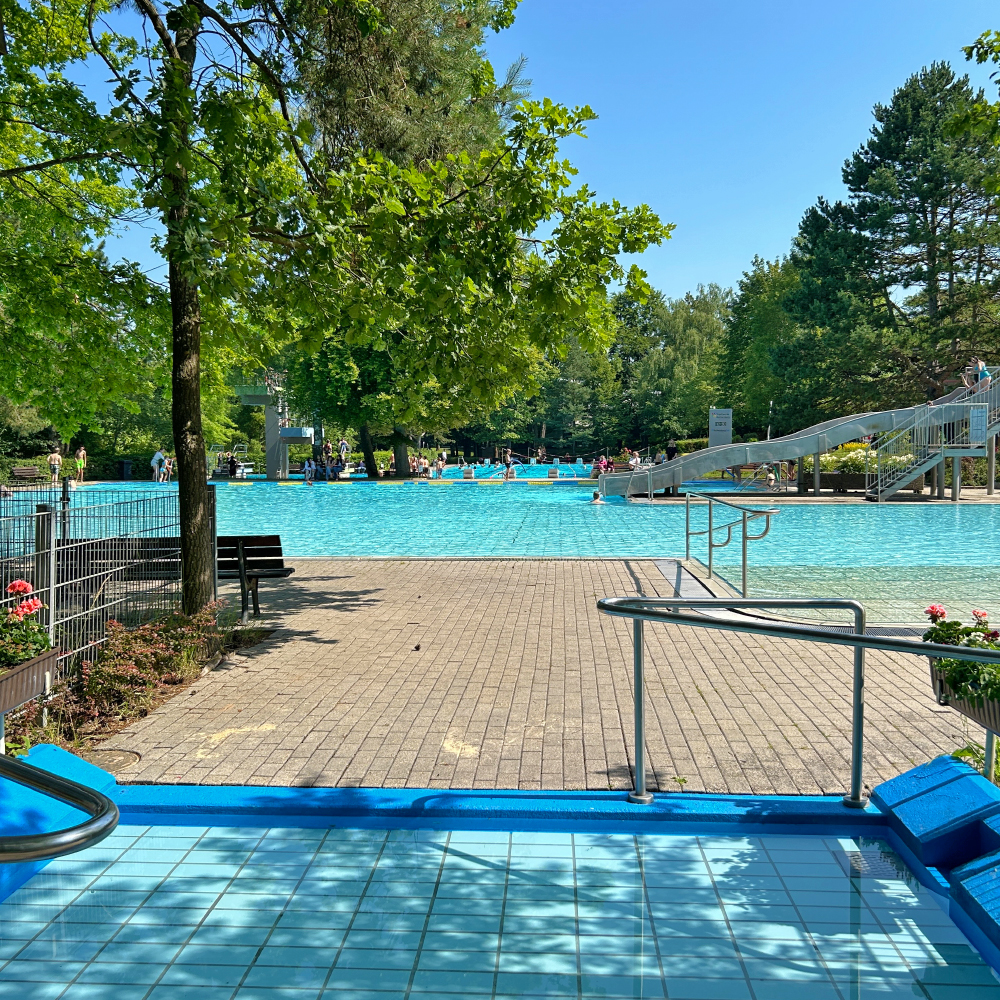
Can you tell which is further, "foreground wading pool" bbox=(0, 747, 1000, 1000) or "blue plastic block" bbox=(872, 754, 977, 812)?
"blue plastic block" bbox=(872, 754, 977, 812)

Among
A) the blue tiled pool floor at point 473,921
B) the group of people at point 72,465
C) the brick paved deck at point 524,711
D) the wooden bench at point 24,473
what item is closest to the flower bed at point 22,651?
the brick paved deck at point 524,711

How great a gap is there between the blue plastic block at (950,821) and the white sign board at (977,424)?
27559mm

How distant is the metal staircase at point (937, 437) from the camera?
2861 cm

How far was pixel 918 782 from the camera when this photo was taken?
4.55 m

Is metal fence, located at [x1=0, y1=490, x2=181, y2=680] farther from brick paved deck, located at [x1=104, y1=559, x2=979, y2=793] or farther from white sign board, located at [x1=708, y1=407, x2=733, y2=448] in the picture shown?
white sign board, located at [x1=708, y1=407, x2=733, y2=448]

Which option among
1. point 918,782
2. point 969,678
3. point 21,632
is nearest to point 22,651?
point 21,632

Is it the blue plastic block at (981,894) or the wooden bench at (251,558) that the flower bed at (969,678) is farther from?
the wooden bench at (251,558)

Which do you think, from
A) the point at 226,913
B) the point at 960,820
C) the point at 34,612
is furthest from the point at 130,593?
the point at 960,820

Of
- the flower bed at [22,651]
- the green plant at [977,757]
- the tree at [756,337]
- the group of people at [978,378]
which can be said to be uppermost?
the tree at [756,337]

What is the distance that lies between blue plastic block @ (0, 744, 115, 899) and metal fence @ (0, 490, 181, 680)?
149 cm

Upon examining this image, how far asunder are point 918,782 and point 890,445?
29149 millimetres

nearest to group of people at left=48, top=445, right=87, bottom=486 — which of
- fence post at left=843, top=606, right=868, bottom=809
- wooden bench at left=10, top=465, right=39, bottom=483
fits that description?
wooden bench at left=10, top=465, right=39, bottom=483

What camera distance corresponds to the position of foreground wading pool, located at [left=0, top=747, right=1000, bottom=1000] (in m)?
3.24

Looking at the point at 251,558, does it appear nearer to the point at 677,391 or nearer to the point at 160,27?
the point at 160,27
